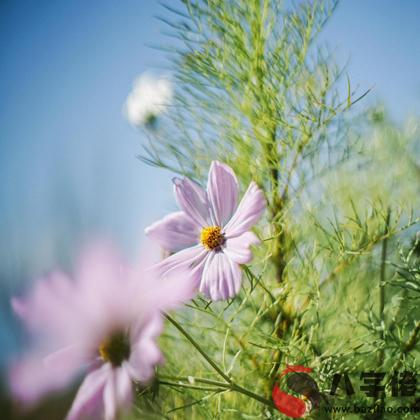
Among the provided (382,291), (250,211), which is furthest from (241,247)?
(382,291)

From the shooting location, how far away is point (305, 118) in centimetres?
34

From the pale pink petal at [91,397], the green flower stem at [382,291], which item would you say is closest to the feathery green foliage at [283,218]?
the green flower stem at [382,291]

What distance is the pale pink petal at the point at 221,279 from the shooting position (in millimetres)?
190

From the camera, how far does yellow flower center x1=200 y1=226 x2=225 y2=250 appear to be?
23 cm

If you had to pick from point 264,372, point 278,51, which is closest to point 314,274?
point 264,372

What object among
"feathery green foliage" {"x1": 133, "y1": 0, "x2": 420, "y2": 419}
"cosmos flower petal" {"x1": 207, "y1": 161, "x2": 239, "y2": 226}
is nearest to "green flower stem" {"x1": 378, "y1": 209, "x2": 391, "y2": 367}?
"feathery green foliage" {"x1": 133, "y1": 0, "x2": 420, "y2": 419}

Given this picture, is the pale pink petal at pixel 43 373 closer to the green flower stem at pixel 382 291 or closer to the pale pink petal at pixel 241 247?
the pale pink petal at pixel 241 247

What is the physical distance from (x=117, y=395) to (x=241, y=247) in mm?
85

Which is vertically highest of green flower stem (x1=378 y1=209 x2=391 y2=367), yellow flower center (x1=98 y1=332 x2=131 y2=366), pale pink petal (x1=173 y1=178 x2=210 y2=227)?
pale pink petal (x1=173 y1=178 x2=210 y2=227)

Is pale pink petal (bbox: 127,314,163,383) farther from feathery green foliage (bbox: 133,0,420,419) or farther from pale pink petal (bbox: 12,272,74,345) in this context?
feathery green foliage (bbox: 133,0,420,419)

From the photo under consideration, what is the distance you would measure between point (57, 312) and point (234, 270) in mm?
80

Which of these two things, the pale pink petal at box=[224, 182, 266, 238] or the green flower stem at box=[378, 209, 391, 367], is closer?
the pale pink petal at box=[224, 182, 266, 238]

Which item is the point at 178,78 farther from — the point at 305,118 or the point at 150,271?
the point at 150,271

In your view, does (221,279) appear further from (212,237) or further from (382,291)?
(382,291)
